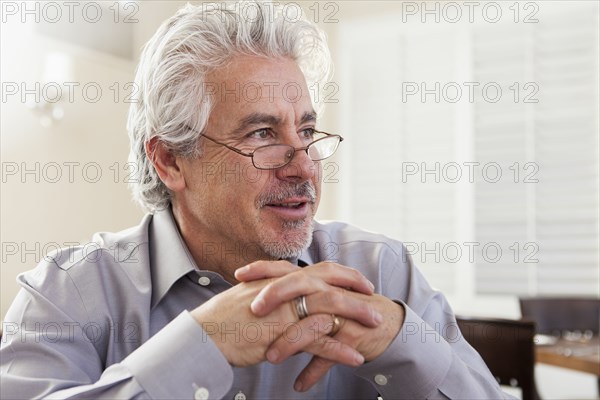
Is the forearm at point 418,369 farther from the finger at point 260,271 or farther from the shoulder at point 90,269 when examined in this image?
the shoulder at point 90,269

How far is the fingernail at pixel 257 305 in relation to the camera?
3.47 ft

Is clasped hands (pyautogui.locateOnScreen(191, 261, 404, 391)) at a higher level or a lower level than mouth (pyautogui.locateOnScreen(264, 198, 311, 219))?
lower

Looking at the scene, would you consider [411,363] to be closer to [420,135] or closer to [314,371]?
[314,371]

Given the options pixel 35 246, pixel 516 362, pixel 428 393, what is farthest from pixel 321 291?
pixel 35 246

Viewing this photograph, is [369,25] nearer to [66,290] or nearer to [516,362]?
[516,362]

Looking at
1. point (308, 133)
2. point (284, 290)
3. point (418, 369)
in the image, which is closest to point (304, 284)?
point (284, 290)

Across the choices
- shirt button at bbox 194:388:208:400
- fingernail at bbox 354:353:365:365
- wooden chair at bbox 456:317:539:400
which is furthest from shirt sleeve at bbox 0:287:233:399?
wooden chair at bbox 456:317:539:400

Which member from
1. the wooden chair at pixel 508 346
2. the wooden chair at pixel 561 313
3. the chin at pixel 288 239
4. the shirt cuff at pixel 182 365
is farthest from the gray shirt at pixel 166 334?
the wooden chair at pixel 561 313

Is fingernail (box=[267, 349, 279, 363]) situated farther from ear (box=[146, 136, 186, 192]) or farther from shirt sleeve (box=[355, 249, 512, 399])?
ear (box=[146, 136, 186, 192])

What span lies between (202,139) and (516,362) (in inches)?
47.9

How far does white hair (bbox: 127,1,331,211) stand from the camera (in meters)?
1.43

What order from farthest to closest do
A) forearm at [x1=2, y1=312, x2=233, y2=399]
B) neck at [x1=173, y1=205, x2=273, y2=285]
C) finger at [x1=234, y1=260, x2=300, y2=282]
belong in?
neck at [x1=173, y1=205, x2=273, y2=285]
finger at [x1=234, y1=260, x2=300, y2=282]
forearm at [x1=2, y1=312, x2=233, y2=399]

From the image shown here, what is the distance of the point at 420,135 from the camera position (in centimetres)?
434

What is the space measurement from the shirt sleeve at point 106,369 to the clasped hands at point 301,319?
36 millimetres
